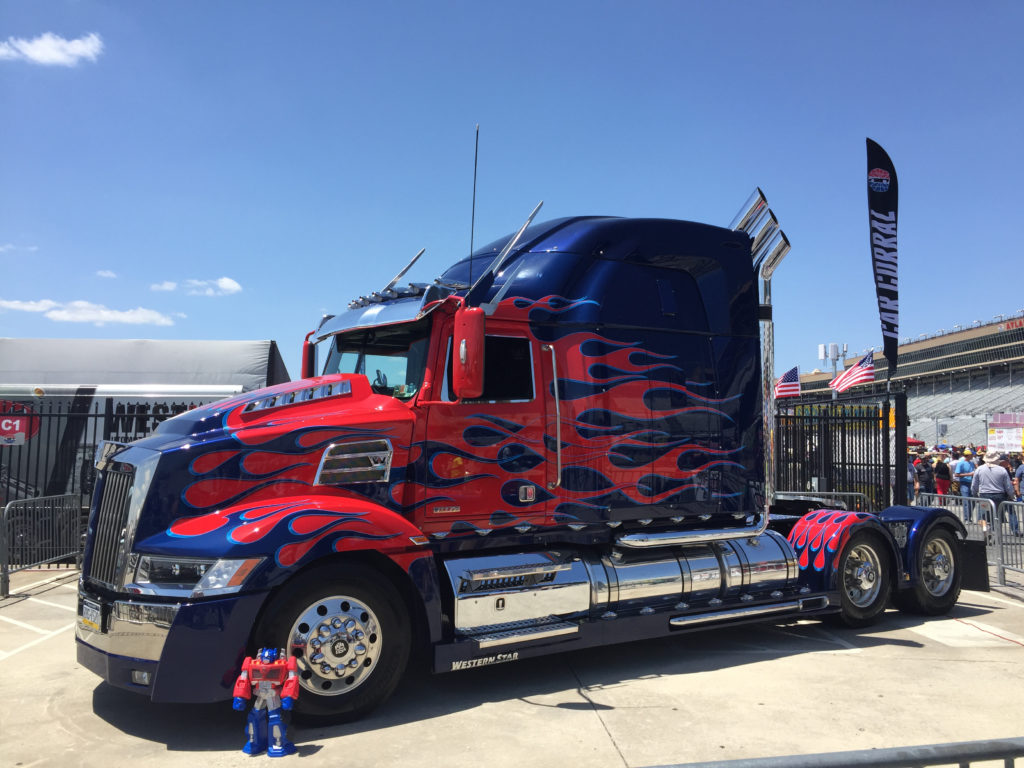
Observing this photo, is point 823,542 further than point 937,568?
No

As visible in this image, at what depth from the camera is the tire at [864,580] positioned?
7.81 meters

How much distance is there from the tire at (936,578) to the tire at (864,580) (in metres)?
0.56

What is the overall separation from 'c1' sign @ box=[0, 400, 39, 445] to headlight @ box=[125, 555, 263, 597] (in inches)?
306

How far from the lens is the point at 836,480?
43.2 ft

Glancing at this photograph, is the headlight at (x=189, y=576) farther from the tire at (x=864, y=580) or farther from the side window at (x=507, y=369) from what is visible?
the tire at (x=864, y=580)

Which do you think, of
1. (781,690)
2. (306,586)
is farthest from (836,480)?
(306,586)

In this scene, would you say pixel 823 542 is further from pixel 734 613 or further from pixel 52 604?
pixel 52 604

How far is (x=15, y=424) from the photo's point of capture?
12008 mm

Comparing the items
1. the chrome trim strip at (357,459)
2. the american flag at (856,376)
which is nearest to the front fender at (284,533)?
the chrome trim strip at (357,459)

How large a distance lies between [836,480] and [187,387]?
11611mm

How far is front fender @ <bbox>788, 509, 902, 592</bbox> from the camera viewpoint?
7590 millimetres

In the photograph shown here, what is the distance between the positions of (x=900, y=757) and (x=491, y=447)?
147 inches

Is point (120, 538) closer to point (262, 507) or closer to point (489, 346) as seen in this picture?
point (262, 507)

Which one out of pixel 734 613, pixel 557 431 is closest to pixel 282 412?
pixel 557 431
